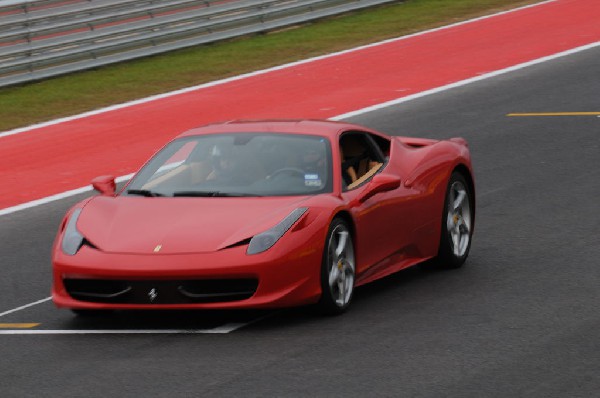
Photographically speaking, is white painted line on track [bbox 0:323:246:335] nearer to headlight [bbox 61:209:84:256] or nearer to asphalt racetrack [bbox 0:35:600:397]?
asphalt racetrack [bbox 0:35:600:397]

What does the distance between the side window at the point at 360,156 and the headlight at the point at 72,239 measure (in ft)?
6.05

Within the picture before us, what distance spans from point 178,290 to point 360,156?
2.23 metres

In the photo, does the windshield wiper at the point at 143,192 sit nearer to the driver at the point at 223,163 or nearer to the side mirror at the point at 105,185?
the side mirror at the point at 105,185

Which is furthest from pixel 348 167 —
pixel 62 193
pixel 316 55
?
pixel 316 55

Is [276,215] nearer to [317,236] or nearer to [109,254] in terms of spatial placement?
[317,236]

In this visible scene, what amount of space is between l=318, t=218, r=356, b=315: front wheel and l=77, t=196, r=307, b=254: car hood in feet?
1.06

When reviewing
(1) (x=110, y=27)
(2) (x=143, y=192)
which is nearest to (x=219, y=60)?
(1) (x=110, y=27)

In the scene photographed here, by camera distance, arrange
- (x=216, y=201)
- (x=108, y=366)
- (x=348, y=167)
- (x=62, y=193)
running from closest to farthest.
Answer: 1. (x=108, y=366)
2. (x=216, y=201)
3. (x=348, y=167)
4. (x=62, y=193)

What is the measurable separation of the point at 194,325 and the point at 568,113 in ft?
35.0

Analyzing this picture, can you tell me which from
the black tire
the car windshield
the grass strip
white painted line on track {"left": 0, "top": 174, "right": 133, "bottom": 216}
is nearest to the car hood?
the car windshield

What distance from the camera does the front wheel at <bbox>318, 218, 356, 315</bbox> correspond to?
30.7 ft

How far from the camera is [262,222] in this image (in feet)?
30.5

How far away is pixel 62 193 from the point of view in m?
15.8

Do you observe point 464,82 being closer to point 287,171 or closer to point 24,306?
point 287,171
